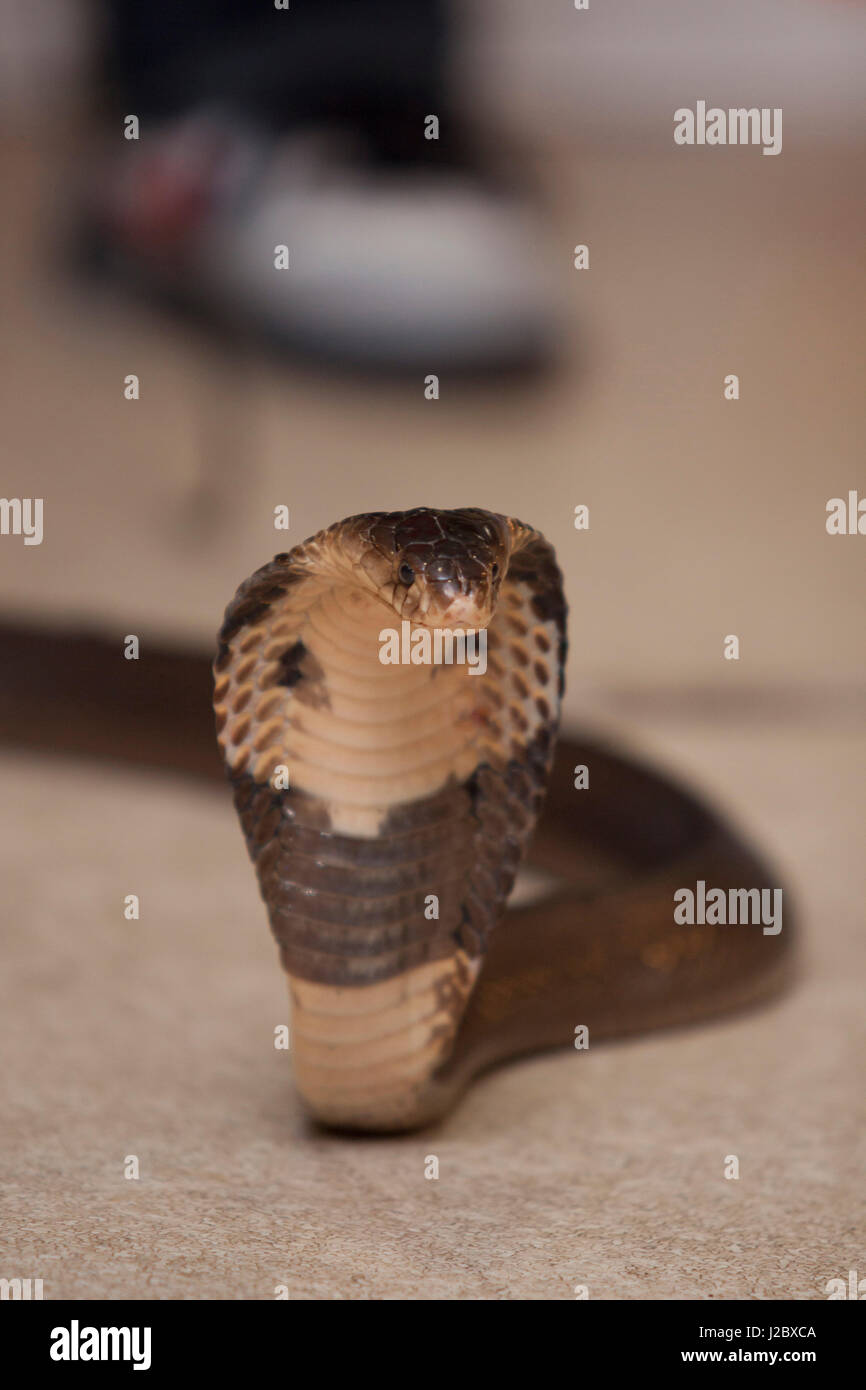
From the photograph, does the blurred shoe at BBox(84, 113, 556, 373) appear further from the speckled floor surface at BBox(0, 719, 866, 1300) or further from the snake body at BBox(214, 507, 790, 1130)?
the snake body at BBox(214, 507, 790, 1130)

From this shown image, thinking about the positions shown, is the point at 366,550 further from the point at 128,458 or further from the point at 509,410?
the point at 509,410

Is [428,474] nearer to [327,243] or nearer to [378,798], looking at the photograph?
[327,243]

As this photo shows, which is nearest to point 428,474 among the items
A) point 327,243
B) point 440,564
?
point 327,243

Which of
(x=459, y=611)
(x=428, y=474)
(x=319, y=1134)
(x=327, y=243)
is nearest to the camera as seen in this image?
(x=459, y=611)

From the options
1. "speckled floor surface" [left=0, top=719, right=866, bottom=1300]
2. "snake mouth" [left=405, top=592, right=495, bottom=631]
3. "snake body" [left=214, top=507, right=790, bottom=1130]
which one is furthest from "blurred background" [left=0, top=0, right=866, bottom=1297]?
"snake mouth" [left=405, top=592, right=495, bottom=631]

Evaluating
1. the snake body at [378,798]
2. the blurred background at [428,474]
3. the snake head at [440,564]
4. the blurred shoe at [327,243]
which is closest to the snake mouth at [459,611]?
the snake head at [440,564]

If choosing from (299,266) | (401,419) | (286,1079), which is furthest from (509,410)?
(286,1079)
